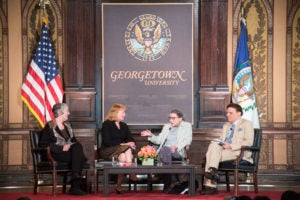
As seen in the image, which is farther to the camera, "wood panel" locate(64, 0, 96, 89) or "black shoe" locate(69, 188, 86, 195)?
"wood panel" locate(64, 0, 96, 89)

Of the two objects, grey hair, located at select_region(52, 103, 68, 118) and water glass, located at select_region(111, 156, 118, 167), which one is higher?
grey hair, located at select_region(52, 103, 68, 118)

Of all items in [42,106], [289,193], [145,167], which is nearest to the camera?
[289,193]

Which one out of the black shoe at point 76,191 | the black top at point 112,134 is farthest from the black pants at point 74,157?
the black top at point 112,134

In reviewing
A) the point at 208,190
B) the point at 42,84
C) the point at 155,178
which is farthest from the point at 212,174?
the point at 42,84

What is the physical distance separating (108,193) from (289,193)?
16.4 ft

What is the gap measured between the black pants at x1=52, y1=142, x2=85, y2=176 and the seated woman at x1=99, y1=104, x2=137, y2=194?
45 centimetres

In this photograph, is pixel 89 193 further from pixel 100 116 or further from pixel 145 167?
pixel 100 116

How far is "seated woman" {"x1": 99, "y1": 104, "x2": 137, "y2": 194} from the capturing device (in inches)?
395

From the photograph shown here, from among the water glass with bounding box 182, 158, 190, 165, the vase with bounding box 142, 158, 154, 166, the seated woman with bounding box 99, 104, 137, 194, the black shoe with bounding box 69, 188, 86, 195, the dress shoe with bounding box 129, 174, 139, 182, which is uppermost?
the seated woman with bounding box 99, 104, 137, 194

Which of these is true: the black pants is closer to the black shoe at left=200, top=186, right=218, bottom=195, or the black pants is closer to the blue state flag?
the black shoe at left=200, top=186, right=218, bottom=195

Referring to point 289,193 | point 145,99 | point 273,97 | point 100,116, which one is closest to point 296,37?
point 273,97

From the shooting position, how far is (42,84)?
37.7ft

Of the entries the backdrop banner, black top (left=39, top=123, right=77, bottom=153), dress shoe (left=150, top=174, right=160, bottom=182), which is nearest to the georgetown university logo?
the backdrop banner

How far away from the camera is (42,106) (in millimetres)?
11438
